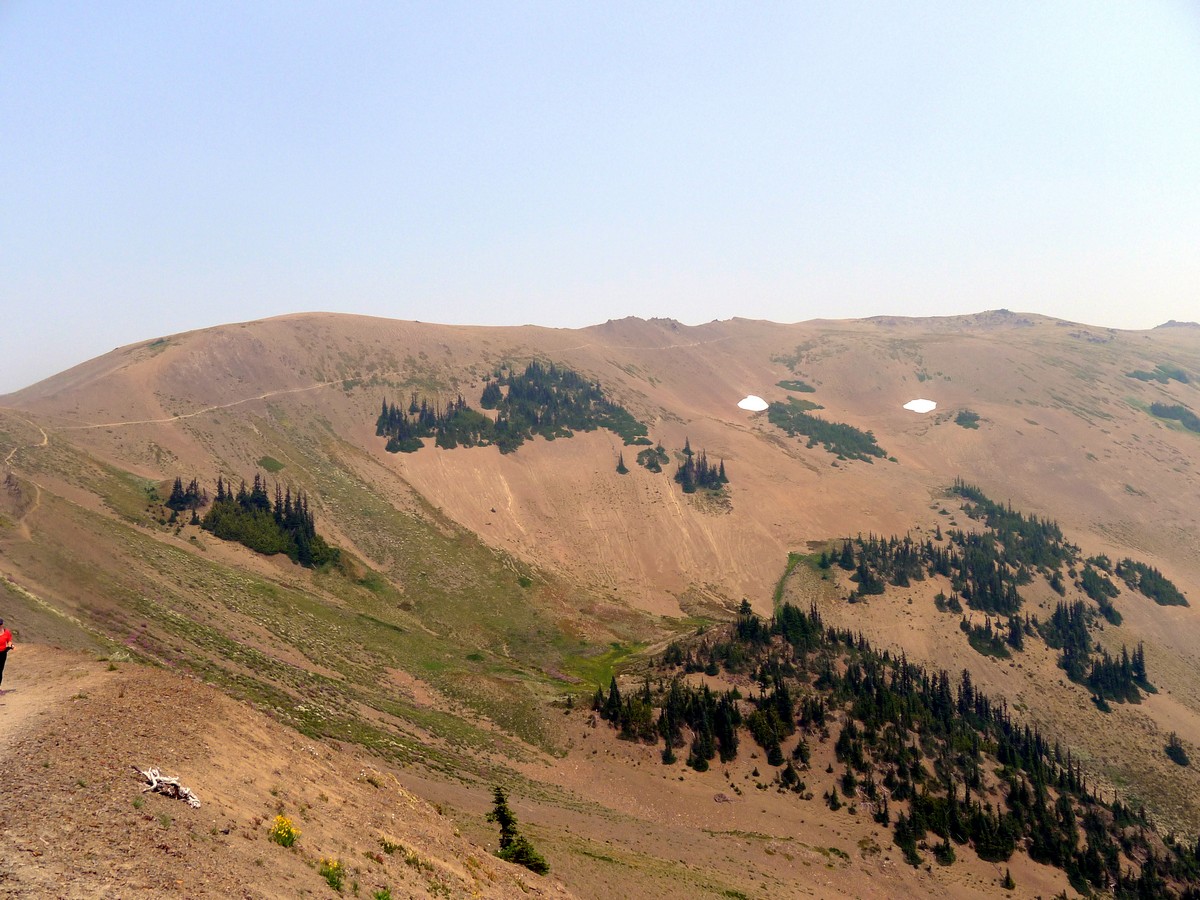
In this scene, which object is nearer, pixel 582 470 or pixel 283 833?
pixel 283 833

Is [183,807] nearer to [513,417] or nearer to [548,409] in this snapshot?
[513,417]

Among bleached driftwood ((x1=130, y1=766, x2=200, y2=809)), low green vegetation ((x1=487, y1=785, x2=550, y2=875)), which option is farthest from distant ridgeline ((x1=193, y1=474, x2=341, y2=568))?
bleached driftwood ((x1=130, y1=766, x2=200, y2=809))

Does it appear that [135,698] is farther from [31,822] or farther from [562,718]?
[562,718]

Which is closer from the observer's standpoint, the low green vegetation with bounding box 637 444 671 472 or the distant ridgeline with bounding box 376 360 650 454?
the distant ridgeline with bounding box 376 360 650 454

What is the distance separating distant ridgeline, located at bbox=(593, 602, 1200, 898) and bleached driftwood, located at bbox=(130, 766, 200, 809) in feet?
169

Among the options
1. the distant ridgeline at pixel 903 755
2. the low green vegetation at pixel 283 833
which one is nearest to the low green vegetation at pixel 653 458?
the distant ridgeline at pixel 903 755

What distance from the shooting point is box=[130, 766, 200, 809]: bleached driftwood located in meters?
18.8

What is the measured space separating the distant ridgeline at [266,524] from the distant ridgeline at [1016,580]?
9346cm

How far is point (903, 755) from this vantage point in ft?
213

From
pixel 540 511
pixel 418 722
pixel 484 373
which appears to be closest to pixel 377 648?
pixel 418 722

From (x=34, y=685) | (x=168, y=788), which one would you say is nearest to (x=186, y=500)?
(x=34, y=685)

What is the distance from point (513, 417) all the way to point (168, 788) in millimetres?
151688

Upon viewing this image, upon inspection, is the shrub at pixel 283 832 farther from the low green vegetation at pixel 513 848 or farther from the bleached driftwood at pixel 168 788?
the low green vegetation at pixel 513 848

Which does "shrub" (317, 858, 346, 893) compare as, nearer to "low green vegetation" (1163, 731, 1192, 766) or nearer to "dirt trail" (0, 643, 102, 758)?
"dirt trail" (0, 643, 102, 758)
